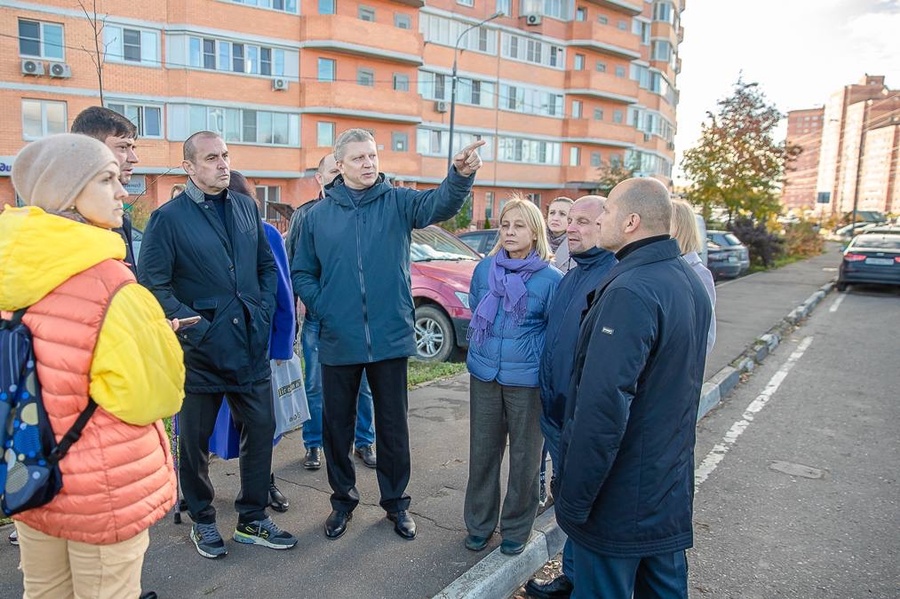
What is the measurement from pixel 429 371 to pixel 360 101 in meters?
27.7

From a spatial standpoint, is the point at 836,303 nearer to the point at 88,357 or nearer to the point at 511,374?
the point at 511,374

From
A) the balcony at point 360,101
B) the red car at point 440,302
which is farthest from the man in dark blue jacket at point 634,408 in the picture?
the balcony at point 360,101

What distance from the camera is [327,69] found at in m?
32.8

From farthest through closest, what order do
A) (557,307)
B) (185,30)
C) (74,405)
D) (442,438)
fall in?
(185,30) < (442,438) < (557,307) < (74,405)

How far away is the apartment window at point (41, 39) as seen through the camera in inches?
1019

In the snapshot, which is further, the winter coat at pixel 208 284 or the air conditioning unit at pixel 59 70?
the air conditioning unit at pixel 59 70

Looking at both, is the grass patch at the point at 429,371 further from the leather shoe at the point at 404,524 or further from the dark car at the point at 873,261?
the dark car at the point at 873,261

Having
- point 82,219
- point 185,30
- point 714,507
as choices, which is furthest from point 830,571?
point 185,30

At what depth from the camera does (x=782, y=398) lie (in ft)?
24.9

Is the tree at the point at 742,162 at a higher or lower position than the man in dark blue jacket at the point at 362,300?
higher

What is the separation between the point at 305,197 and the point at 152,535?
3016 cm

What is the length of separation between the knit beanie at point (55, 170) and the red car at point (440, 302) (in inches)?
236

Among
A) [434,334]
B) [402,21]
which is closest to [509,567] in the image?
[434,334]

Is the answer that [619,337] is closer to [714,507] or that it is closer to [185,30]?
[714,507]
